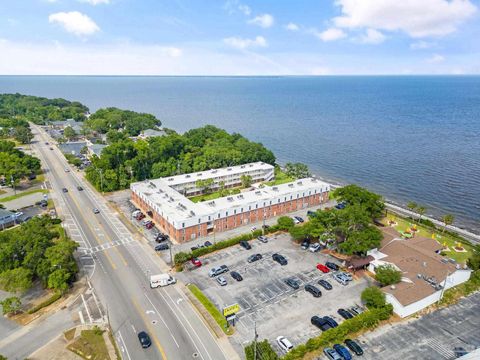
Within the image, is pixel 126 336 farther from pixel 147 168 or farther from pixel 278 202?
pixel 147 168

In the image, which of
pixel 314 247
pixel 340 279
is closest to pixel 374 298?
pixel 340 279

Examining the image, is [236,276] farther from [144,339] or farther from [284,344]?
[144,339]

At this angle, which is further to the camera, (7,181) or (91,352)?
(7,181)

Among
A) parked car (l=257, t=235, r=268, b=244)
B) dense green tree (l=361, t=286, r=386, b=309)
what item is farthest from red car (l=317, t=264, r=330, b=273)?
parked car (l=257, t=235, r=268, b=244)

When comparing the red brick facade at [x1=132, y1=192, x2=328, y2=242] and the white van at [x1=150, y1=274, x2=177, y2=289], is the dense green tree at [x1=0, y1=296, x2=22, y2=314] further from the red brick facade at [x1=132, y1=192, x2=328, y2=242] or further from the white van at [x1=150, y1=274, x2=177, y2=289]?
the red brick facade at [x1=132, y1=192, x2=328, y2=242]

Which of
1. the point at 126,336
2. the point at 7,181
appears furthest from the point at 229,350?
the point at 7,181

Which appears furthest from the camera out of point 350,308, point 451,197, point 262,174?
point 262,174

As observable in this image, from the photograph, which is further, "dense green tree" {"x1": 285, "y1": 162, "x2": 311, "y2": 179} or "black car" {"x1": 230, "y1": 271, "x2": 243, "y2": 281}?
"dense green tree" {"x1": 285, "y1": 162, "x2": 311, "y2": 179}
